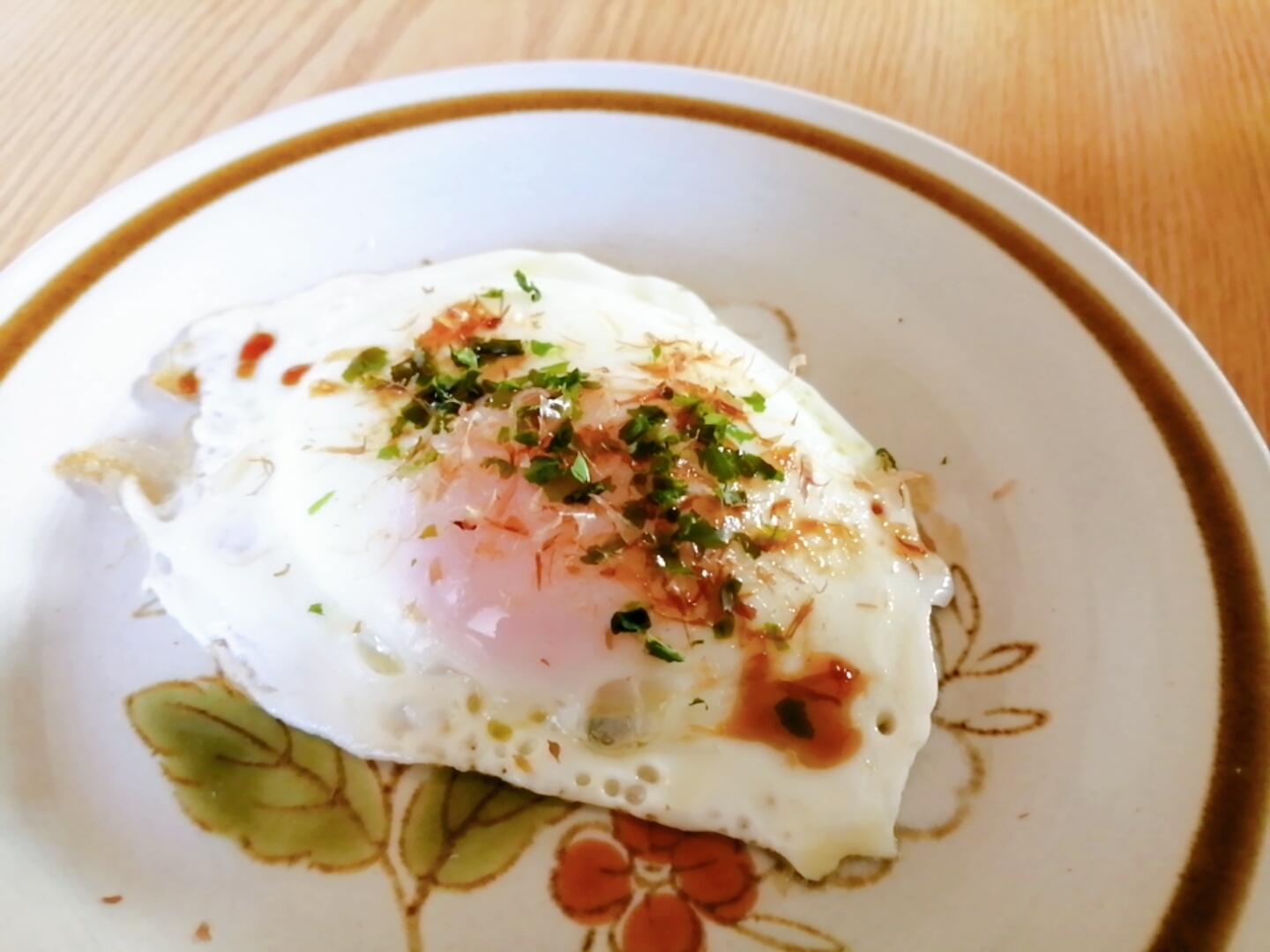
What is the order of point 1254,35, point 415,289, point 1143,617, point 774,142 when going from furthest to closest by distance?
point 1254,35, point 774,142, point 415,289, point 1143,617

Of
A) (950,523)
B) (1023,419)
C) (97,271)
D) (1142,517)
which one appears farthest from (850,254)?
(97,271)

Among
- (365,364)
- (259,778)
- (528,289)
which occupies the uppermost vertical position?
(528,289)

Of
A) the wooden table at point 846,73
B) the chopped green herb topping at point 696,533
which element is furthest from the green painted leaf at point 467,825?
the wooden table at point 846,73

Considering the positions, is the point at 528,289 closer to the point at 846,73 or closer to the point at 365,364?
the point at 365,364

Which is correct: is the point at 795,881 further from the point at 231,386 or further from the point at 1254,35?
the point at 1254,35

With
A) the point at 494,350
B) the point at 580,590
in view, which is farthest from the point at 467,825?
the point at 494,350

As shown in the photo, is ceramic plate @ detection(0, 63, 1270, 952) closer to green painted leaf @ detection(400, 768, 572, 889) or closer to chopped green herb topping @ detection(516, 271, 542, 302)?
green painted leaf @ detection(400, 768, 572, 889)
